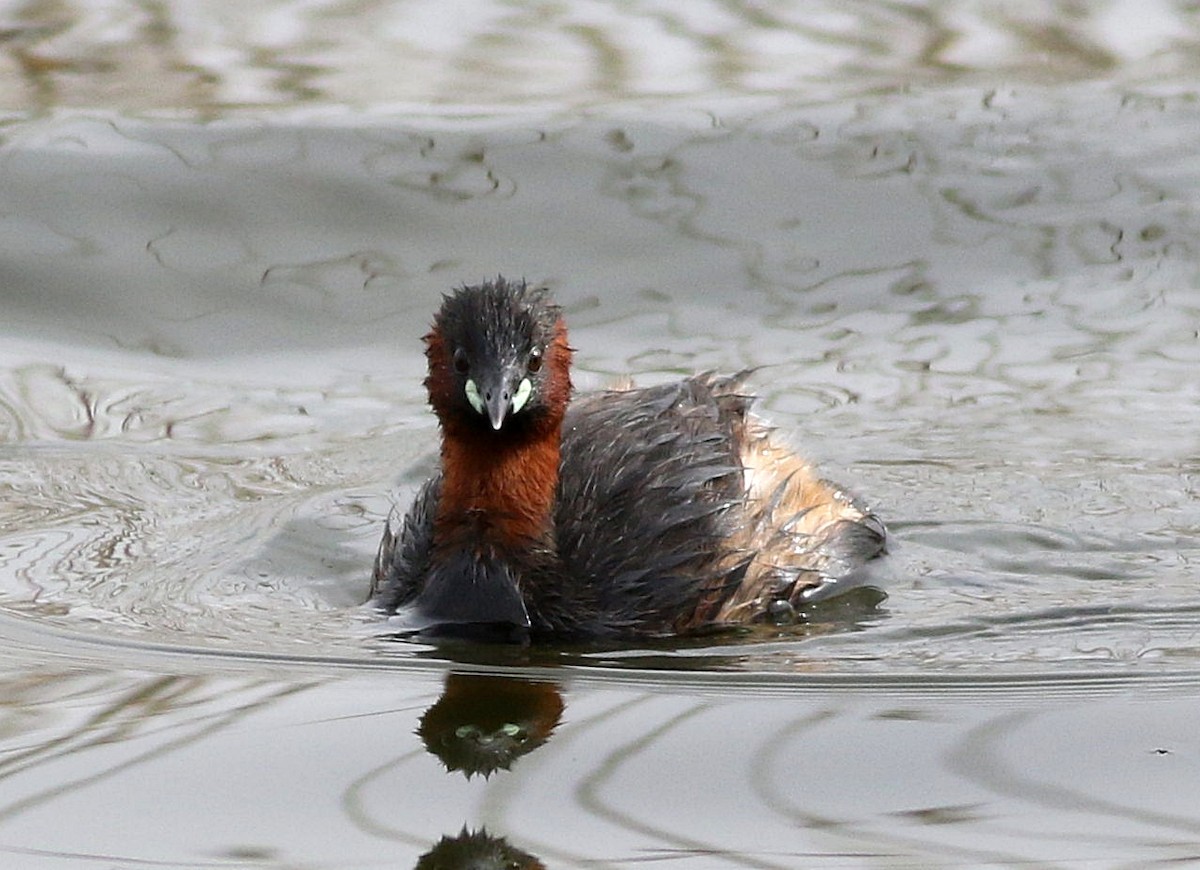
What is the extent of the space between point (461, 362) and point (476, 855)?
2.22m

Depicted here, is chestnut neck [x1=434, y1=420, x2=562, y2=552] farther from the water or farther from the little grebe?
the water

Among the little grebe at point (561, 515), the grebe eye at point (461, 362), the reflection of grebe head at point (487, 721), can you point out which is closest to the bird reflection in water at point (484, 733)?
the reflection of grebe head at point (487, 721)

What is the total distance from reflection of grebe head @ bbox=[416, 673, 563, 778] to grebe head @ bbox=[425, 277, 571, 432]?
0.81 meters

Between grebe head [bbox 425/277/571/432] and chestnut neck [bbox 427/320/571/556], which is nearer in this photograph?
grebe head [bbox 425/277/571/432]

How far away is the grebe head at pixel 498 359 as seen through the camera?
5.89 metres

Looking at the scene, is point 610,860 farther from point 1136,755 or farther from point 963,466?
point 963,466

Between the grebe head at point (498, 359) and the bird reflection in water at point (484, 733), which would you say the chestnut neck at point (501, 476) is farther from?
the bird reflection in water at point (484, 733)

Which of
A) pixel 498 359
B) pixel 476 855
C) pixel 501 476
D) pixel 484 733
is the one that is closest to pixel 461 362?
pixel 498 359

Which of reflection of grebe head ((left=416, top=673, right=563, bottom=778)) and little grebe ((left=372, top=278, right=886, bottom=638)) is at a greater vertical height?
little grebe ((left=372, top=278, right=886, bottom=638))

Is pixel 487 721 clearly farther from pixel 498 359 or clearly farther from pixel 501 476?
pixel 501 476

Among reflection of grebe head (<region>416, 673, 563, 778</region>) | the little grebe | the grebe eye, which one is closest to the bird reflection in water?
reflection of grebe head (<region>416, 673, 563, 778</region>)

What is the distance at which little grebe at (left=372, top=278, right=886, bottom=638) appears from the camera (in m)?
6.06

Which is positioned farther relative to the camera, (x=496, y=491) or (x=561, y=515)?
(x=561, y=515)

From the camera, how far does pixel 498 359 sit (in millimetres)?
5875
